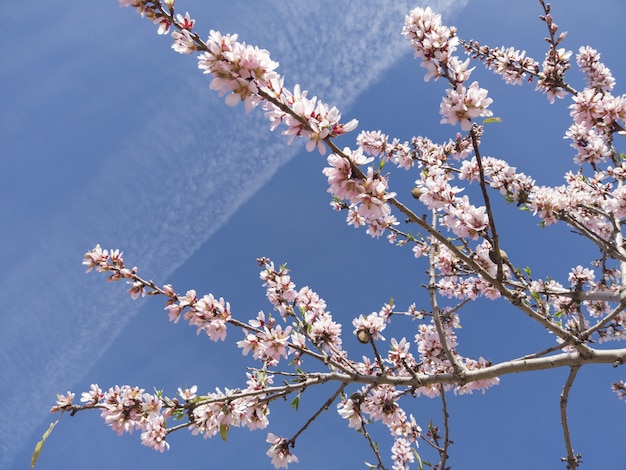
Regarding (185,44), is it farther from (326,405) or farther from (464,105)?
(326,405)

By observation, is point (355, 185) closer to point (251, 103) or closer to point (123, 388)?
point (251, 103)

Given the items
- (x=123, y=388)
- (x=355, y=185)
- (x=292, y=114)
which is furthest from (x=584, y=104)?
(x=123, y=388)

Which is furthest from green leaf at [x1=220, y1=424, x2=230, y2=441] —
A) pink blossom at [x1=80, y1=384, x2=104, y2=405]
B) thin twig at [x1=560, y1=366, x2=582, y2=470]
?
thin twig at [x1=560, y1=366, x2=582, y2=470]

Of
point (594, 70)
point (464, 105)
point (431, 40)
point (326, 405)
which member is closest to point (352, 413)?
point (326, 405)

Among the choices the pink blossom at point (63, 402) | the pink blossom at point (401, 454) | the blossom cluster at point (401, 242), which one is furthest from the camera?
the pink blossom at point (401, 454)

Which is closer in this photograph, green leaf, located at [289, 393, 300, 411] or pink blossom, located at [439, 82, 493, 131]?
pink blossom, located at [439, 82, 493, 131]

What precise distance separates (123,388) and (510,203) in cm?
613

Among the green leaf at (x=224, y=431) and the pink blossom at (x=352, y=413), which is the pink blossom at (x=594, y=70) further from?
the green leaf at (x=224, y=431)

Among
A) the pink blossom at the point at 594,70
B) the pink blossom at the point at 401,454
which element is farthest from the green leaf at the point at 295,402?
the pink blossom at the point at 594,70

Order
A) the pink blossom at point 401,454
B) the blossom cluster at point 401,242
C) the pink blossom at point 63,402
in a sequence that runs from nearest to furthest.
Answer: the blossom cluster at point 401,242 < the pink blossom at point 63,402 < the pink blossom at point 401,454

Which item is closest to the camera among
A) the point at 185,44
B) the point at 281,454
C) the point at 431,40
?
the point at 185,44

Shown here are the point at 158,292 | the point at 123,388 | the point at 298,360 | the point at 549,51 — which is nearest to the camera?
the point at 123,388

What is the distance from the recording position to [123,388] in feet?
15.0

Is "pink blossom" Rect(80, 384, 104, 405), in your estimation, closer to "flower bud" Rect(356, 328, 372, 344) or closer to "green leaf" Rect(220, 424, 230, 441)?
"green leaf" Rect(220, 424, 230, 441)
